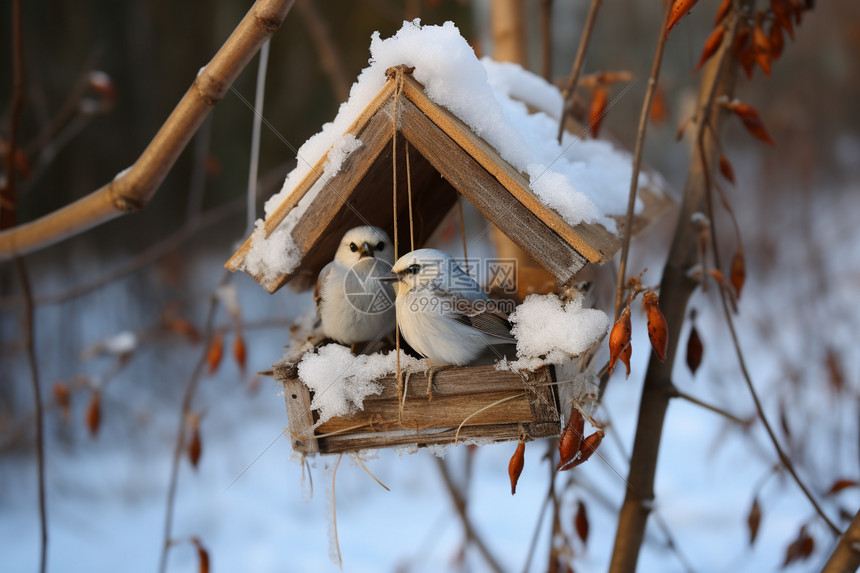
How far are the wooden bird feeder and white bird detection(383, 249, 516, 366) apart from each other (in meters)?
0.10

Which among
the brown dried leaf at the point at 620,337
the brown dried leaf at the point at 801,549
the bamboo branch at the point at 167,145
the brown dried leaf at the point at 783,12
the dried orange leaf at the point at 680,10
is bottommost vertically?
the brown dried leaf at the point at 801,549

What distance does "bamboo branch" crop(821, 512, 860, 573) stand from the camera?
1611 millimetres

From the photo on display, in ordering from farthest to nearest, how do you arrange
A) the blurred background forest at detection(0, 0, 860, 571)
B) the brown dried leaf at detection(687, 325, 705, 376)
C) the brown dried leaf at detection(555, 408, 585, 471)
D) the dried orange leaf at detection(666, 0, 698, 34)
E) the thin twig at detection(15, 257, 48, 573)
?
the blurred background forest at detection(0, 0, 860, 571)
the thin twig at detection(15, 257, 48, 573)
the brown dried leaf at detection(687, 325, 705, 376)
the brown dried leaf at detection(555, 408, 585, 471)
the dried orange leaf at detection(666, 0, 698, 34)

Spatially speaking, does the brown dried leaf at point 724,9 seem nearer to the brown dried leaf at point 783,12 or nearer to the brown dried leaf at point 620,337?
the brown dried leaf at point 783,12

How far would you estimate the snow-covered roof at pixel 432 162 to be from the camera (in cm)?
155

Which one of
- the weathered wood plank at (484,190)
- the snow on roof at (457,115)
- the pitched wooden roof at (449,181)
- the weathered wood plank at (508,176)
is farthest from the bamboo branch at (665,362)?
the weathered wood plank at (484,190)

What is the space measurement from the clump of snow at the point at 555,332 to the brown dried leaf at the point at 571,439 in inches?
5.7

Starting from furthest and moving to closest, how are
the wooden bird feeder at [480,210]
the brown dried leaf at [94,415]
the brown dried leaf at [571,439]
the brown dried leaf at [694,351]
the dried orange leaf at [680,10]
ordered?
1. the brown dried leaf at [94,415]
2. the brown dried leaf at [694,351]
3. the wooden bird feeder at [480,210]
4. the brown dried leaf at [571,439]
5. the dried orange leaf at [680,10]

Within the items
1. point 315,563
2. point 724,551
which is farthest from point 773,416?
point 315,563

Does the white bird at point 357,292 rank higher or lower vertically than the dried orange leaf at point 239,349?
lower

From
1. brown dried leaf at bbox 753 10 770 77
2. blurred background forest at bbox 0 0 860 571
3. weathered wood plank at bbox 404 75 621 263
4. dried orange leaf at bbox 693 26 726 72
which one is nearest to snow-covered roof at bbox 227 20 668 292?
weathered wood plank at bbox 404 75 621 263

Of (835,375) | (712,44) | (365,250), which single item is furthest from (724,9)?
(835,375)

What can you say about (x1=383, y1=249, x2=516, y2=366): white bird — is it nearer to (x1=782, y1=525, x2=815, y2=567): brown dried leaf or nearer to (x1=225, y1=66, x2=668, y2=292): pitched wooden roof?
(x1=225, y1=66, x2=668, y2=292): pitched wooden roof

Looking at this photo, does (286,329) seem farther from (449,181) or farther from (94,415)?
(449,181)
